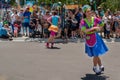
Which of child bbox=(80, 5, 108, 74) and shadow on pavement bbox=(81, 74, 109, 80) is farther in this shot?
child bbox=(80, 5, 108, 74)

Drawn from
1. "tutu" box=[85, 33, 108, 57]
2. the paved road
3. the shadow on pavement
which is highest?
"tutu" box=[85, 33, 108, 57]

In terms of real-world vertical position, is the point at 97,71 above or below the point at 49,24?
below

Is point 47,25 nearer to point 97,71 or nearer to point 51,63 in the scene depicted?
point 51,63

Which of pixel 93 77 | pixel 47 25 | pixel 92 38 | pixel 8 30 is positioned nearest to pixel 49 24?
pixel 47 25

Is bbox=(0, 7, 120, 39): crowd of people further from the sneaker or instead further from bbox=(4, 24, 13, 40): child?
the sneaker

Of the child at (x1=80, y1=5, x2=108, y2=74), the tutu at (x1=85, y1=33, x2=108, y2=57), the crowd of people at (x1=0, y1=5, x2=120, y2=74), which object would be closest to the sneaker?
the child at (x1=80, y1=5, x2=108, y2=74)

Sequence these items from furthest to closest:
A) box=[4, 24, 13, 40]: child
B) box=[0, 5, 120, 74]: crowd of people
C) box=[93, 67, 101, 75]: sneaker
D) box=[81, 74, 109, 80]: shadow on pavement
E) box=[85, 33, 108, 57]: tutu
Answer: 1. box=[0, 5, 120, 74]: crowd of people
2. box=[4, 24, 13, 40]: child
3. box=[93, 67, 101, 75]: sneaker
4. box=[85, 33, 108, 57]: tutu
5. box=[81, 74, 109, 80]: shadow on pavement

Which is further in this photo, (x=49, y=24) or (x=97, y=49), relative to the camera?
(x=49, y=24)

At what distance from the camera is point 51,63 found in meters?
11.4

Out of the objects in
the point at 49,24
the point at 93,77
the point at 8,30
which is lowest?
the point at 93,77

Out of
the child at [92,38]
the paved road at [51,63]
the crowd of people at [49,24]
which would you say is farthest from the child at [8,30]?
the child at [92,38]

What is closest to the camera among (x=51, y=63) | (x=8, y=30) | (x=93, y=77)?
(x=93, y=77)

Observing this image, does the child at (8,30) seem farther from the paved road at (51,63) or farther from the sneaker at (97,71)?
the sneaker at (97,71)

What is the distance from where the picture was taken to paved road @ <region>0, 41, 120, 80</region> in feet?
31.2
